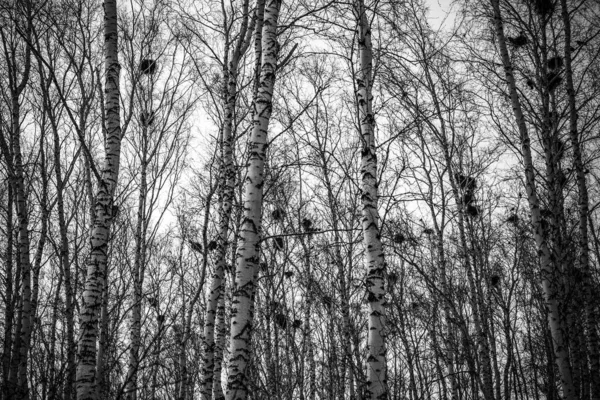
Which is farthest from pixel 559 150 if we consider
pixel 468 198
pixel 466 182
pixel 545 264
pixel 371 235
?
pixel 371 235

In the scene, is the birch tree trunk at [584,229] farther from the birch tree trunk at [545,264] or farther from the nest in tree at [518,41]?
the birch tree trunk at [545,264]

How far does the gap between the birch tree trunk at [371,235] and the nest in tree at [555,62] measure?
4610mm

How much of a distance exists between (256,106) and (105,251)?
2.37m

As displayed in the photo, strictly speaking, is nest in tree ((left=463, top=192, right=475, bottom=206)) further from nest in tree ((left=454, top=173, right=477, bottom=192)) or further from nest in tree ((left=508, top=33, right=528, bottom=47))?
nest in tree ((left=508, top=33, right=528, bottom=47))

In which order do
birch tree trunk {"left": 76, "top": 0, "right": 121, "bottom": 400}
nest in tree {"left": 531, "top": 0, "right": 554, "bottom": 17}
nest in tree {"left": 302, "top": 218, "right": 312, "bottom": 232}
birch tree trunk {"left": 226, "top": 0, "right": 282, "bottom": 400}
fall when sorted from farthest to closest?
1. nest in tree {"left": 302, "top": 218, "right": 312, "bottom": 232}
2. nest in tree {"left": 531, "top": 0, "right": 554, "bottom": 17}
3. birch tree trunk {"left": 76, "top": 0, "right": 121, "bottom": 400}
4. birch tree trunk {"left": 226, "top": 0, "right": 282, "bottom": 400}

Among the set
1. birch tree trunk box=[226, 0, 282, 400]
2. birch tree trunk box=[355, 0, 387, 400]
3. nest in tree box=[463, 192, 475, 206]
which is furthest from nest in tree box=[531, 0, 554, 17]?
birch tree trunk box=[226, 0, 282, 400]

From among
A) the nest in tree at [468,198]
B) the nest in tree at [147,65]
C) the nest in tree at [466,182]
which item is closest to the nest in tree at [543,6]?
the nest in tree at [466,182]

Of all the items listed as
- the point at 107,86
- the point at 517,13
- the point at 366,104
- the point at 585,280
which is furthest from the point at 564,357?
the point at 107,86

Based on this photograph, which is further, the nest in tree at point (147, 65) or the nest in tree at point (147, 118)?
the nest in tree at point (147, 118)

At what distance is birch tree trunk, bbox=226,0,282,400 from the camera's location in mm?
3393

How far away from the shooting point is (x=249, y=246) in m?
3.62

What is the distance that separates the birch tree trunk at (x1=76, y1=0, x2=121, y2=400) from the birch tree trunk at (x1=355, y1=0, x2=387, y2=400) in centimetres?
280

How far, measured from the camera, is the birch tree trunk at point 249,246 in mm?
3393

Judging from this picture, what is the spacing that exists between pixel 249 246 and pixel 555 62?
24.5 feet
